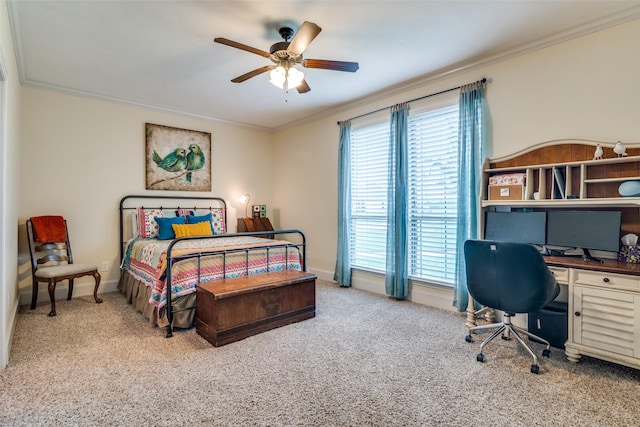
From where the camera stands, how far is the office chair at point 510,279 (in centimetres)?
228

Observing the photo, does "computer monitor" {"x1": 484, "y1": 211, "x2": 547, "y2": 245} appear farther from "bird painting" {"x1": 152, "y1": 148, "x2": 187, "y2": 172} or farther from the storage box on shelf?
"bird painting" {"x1": 152, "y1": 148, "x2": 187, "y2": 172}

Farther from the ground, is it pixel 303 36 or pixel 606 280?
pixel 303 36

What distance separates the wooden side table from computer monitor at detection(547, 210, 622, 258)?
4.13 meters

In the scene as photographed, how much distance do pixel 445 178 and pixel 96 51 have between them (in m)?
3.86

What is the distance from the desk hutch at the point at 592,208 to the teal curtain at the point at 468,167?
1.01 ft

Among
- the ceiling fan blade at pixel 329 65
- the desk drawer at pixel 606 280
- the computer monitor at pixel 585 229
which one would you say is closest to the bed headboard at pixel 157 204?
the ceiling fan blade at pixel 329 65

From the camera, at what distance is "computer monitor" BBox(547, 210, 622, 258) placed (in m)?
2.47

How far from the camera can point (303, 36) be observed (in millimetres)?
2322

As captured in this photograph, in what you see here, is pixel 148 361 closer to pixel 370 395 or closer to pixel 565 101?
pixel 370 395

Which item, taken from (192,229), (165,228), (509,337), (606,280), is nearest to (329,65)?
(606,280)

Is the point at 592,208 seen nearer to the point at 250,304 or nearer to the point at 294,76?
the point at 294,76

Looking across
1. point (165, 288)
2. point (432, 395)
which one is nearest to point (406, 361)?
point (432, 395)

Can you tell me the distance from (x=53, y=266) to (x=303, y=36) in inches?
152

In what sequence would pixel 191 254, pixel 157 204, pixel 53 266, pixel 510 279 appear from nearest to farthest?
1. pixel 510 279
2. pixel 191 254
3. pixel 53 266
4. pixel 157 204
